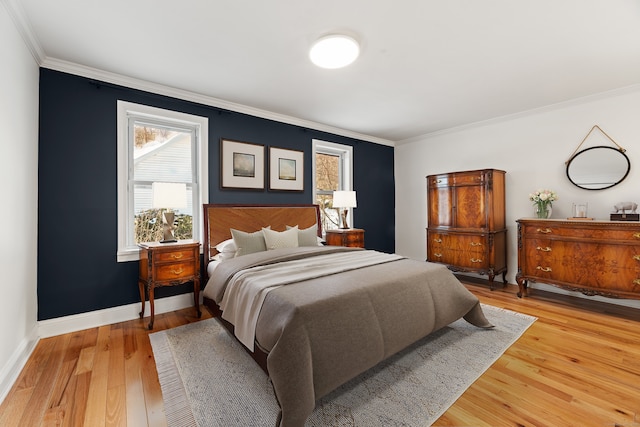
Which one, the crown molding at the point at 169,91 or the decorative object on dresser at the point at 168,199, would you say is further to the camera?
the decorative object on dresser at the point at 168,199

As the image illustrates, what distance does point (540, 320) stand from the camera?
2959mm

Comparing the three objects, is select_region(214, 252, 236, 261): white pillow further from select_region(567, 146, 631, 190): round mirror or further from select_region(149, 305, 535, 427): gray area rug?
select_region(567, 146, 631, 190): round mirror

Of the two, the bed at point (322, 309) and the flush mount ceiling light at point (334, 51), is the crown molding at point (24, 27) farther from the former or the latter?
the bed at point (322, 309)

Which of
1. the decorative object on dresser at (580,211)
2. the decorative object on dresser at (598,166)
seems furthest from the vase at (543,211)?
the decorative object on dresser at (598,166)

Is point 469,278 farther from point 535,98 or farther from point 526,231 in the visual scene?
point 535,98

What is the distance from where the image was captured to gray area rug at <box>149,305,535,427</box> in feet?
5.33

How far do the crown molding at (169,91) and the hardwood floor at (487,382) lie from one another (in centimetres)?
248

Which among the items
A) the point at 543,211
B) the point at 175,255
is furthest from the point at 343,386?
the point at 543,211

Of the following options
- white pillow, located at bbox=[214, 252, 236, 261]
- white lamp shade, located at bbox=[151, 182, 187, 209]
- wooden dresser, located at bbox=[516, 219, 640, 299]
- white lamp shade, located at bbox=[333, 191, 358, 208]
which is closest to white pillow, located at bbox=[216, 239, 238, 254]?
white pillow, located at bbox=[214, 252, 236, 261]

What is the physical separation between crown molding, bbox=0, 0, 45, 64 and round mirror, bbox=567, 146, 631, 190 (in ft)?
18.5

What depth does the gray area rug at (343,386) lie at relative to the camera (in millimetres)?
1626

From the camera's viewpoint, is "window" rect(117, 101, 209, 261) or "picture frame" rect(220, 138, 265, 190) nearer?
"window" rect(117, 101, 209, 261)

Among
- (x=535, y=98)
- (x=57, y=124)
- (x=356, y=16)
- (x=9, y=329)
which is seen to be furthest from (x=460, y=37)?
(x=9, y=329)

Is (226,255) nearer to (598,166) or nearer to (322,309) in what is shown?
(322,309)
